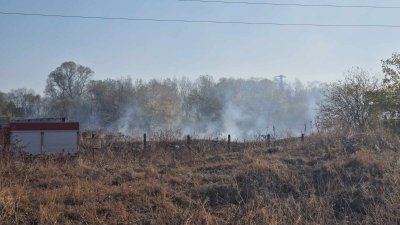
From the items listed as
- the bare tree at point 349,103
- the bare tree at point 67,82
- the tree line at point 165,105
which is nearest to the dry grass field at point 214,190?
the bare tree at point 349,103

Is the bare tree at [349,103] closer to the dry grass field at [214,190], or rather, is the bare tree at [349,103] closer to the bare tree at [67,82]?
the dry grass field at [214,190]

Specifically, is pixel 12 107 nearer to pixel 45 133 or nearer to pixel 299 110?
pixel 299 110

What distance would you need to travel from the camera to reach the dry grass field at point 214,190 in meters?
7.40

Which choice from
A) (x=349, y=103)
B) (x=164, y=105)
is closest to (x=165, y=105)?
(x=164, y=105)

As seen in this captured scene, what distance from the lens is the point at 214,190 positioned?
9703mm

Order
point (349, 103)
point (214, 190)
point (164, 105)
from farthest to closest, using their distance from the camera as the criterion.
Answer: point (164, 105) → point (349, 103) → point (214, 190)

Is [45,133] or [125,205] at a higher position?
[45,133]

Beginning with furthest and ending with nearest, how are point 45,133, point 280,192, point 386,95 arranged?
point 386,95 < point 45,133 < point 280,192

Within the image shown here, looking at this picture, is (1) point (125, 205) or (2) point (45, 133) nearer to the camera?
(1) point (125, 205)

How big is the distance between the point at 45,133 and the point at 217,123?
141ft

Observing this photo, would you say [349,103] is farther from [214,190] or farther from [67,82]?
[67,82]

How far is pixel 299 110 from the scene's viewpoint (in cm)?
7094

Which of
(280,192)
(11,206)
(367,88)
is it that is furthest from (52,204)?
(367,88)

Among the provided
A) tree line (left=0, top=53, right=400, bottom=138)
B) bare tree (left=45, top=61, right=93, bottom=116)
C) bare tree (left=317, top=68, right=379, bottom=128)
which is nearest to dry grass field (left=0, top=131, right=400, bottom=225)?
bare tree (left=317, top=68, right=379, bottom=128)
